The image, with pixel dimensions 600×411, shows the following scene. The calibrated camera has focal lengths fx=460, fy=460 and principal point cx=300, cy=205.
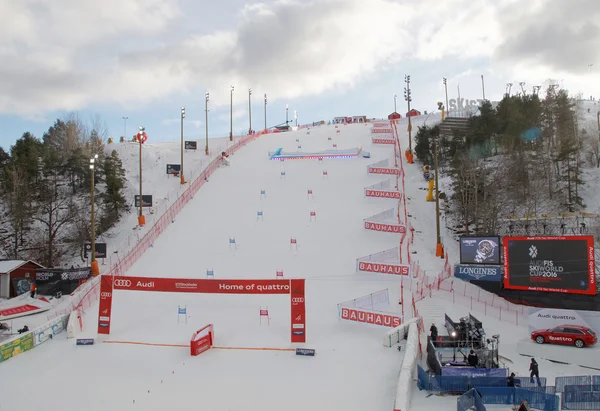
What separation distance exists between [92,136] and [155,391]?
67427mm

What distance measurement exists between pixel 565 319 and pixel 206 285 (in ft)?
49.7

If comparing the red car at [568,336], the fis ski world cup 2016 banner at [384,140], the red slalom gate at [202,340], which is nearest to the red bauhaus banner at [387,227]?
the red car at [568,336]

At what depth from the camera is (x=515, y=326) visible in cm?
2109

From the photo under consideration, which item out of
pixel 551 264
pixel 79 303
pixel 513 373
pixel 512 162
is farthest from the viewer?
Answer: pixel 512 162

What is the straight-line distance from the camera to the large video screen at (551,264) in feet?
64.7

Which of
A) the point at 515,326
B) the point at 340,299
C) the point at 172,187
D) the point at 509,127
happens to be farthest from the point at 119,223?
the point at 509,127

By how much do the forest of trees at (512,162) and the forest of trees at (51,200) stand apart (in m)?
32.5

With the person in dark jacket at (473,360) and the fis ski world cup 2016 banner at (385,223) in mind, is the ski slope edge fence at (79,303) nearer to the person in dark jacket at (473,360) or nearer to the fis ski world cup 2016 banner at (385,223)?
the fis ski world cup 2016 banner at (385,223)

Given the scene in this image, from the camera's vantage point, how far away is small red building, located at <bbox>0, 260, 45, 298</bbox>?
3111cm

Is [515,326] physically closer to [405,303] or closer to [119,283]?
[405,303]

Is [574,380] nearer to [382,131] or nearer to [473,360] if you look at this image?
[473,360]

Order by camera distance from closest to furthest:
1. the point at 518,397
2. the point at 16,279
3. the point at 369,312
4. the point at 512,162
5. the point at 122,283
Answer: the point at 518,397 → the point at 369,312 → the point at 122,283 → the point at 16,279 → the point at 512,162

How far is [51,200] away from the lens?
153 ft

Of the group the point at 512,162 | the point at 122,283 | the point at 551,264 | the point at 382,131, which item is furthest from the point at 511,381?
the point at 382,131
